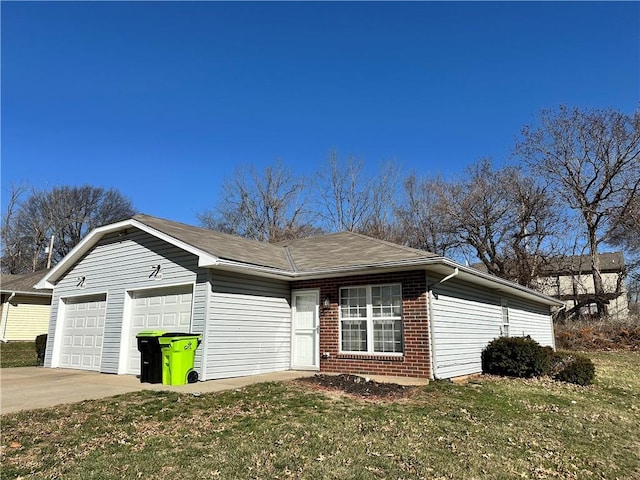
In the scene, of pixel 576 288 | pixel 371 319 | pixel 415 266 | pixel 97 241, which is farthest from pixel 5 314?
pixel 576 288

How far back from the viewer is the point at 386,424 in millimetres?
5652

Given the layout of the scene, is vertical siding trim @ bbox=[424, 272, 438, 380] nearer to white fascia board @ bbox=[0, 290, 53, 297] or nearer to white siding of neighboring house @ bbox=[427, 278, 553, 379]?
white siding of neighboring house @ bbox=[427, 278, 553, 379]

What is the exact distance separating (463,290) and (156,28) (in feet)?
36.4

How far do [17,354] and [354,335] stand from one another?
15.1 m

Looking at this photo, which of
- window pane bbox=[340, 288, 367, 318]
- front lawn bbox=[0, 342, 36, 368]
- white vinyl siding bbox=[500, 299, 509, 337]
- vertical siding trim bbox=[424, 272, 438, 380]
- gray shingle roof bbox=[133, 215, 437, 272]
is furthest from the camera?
front lawn bbox=[0, 342, 36, 368]

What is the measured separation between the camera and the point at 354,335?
407 inches

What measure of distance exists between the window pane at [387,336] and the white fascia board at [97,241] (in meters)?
4.14

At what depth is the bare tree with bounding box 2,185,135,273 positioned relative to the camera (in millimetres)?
37344

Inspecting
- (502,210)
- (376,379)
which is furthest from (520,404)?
(502,210)

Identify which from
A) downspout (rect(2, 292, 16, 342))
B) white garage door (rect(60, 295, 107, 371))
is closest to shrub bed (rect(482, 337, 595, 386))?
white garage door (rect(60, 295, 107, 371))

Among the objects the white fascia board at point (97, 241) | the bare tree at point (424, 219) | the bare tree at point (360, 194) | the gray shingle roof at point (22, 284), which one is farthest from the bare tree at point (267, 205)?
the white fascia board at point (97, 241)

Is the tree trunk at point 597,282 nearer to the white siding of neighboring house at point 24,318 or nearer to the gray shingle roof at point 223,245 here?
the gray shingle roof at point 223,245

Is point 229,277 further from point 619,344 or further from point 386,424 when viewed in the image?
point 619,344

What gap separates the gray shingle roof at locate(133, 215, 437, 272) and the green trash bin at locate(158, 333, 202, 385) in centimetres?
198
